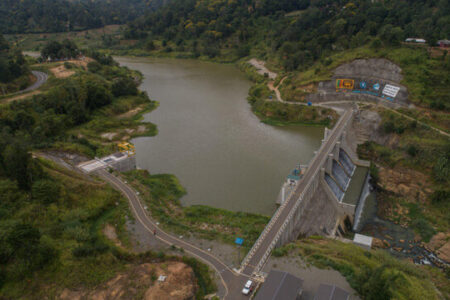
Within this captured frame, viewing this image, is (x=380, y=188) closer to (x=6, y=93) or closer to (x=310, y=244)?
(x=310, y=244)

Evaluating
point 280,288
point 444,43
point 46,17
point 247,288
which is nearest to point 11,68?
point 247,288

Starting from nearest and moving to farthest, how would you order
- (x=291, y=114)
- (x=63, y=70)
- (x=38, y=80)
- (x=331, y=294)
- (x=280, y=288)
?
(x=331, y=294) < (x=280, y=288) < (x=291, y=114) < (x=38, y=80) < (x=63, y=70)

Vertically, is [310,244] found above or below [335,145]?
below

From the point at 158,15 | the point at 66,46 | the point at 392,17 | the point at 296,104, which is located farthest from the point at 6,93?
the point at 158,15

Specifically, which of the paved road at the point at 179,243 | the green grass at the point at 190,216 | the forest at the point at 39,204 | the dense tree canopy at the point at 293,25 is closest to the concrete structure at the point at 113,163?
the paved road at the point at 179,243

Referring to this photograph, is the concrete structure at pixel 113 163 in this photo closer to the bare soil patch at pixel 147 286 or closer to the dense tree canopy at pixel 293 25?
the bare soil patch at pixel 147 286

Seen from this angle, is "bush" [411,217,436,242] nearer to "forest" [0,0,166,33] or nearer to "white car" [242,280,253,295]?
"white car" [242,280,253,295]

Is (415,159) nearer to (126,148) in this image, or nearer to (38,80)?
(126,148)
